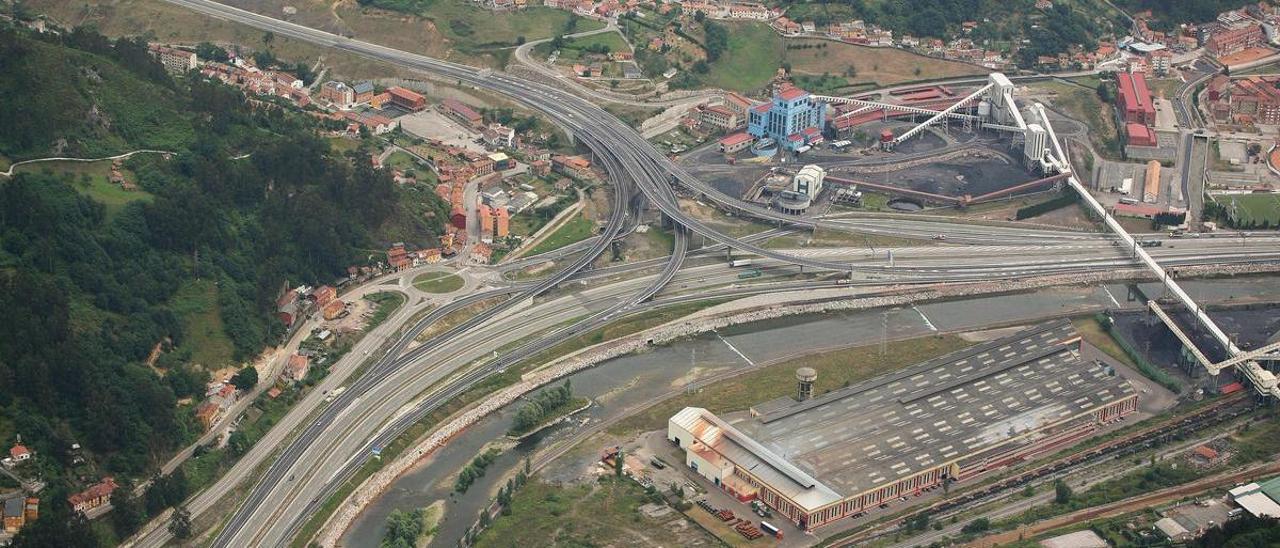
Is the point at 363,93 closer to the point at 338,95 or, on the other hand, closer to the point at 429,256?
the point at 338,95

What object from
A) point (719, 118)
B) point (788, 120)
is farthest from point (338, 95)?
point (788, 120)

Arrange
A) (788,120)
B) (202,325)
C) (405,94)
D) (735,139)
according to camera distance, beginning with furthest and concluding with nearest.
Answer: (405,94)
(735,139)
(788,120)
(202,325)

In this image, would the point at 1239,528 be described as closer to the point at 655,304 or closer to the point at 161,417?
the point at 655,304

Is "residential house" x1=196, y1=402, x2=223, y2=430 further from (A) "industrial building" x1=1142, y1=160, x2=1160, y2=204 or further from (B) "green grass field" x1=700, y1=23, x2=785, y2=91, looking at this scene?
(A) "industrial building" x1=1142, y1=160, x2=1160, y2=204

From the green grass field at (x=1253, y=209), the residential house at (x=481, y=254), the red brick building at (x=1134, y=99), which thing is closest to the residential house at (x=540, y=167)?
the residential house at (x=481, y=254)

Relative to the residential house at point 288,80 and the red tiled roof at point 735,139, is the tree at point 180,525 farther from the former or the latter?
the red tiled roof at point 735,139

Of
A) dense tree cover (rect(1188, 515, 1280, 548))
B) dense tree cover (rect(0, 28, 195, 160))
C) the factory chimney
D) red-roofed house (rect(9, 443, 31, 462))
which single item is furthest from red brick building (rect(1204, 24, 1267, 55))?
red-roofed house (rect(9, 443, 31, 462))
